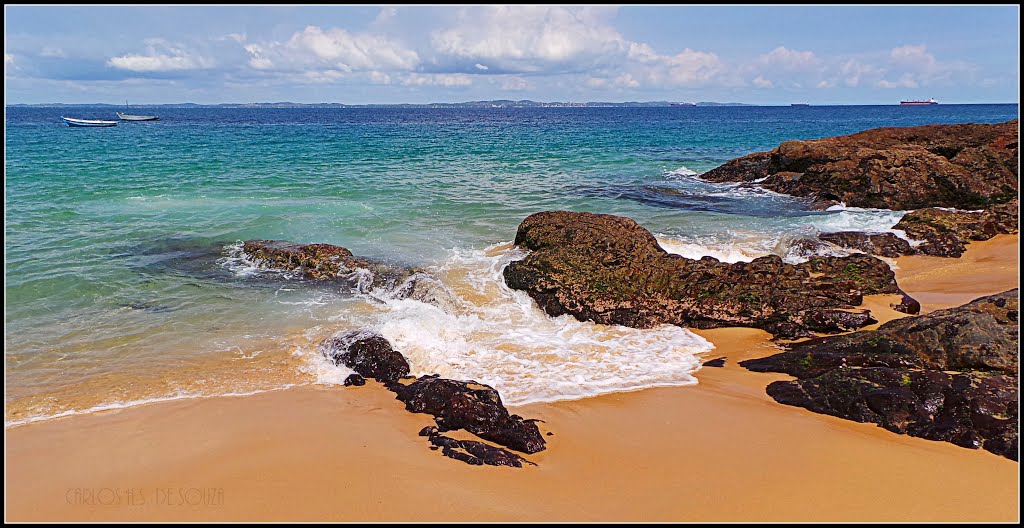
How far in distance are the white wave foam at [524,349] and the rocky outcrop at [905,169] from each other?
565 inches

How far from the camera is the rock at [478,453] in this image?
5117mm

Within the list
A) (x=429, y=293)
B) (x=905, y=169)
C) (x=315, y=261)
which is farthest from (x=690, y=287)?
(x=905, y=169)

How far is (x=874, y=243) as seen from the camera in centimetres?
1273

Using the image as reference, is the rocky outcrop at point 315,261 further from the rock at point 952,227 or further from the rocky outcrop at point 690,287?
the rock at point 952,227

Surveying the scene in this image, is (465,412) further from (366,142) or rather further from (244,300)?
(366,142)

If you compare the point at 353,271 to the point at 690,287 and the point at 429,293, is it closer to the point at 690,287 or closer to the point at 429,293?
the point at 429,293

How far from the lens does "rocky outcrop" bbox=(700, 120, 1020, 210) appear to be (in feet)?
58.7

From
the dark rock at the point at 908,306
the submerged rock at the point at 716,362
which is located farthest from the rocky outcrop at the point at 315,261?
the dark rock at the point at 908,306

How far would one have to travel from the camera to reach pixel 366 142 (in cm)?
4869

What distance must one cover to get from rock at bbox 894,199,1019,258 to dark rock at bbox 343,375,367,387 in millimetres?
12084

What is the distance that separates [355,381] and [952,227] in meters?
13.8

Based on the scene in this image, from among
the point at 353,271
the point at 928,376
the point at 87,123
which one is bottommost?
the point at 353,271

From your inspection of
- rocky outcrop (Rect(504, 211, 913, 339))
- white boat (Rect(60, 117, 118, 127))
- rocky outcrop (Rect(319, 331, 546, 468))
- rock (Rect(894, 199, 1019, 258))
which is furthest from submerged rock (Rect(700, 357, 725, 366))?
white boat (Rect(60, 117, 118, 127))

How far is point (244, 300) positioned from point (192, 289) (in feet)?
4.35
